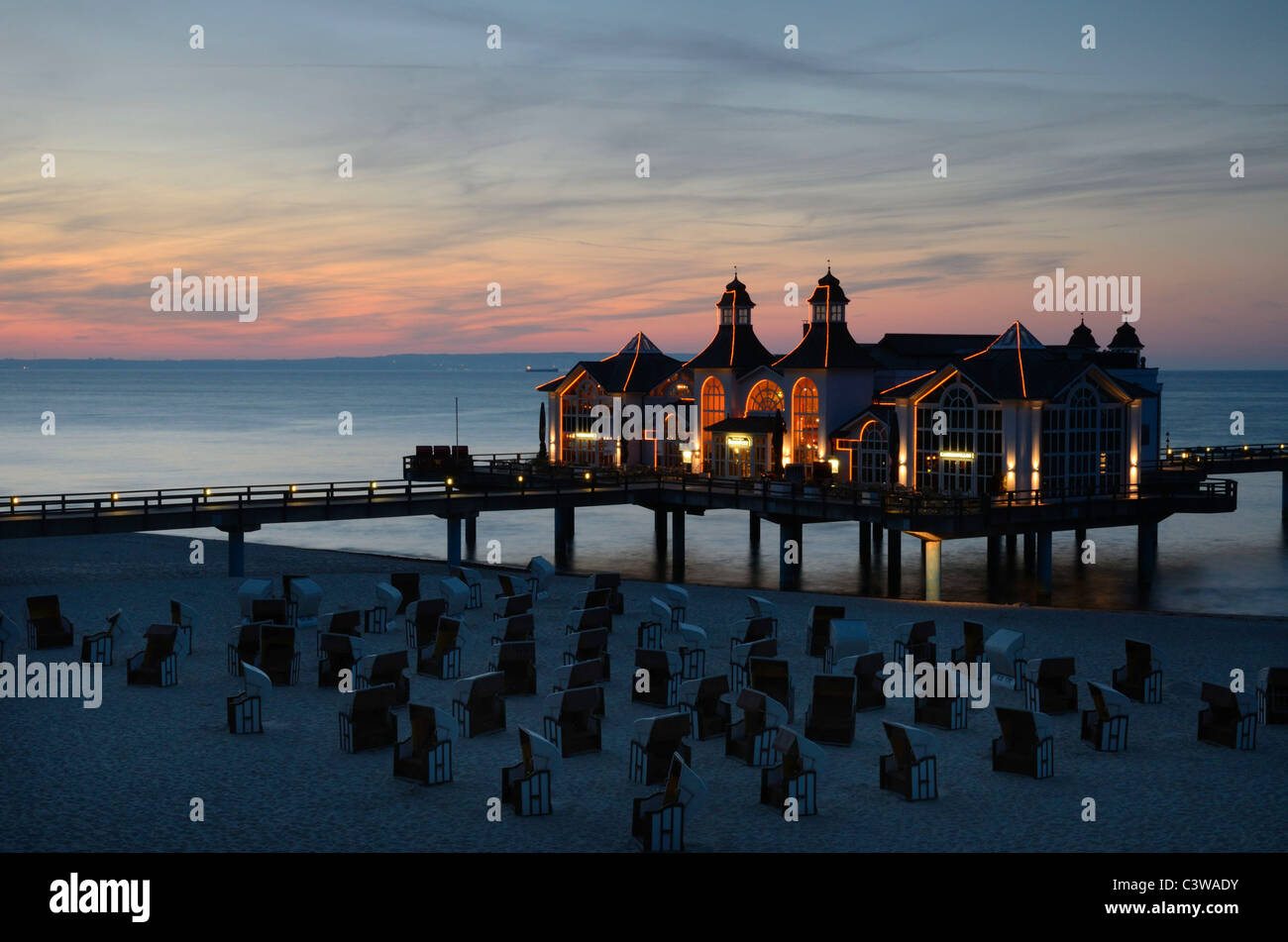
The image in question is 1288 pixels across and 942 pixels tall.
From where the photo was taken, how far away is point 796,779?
1404 cm

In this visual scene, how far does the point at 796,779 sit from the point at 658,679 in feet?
16.8

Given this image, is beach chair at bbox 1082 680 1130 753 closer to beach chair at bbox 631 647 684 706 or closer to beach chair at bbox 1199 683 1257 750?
beach chair at bbox 1199 683 1257 750

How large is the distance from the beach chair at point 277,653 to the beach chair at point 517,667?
11.3 feet

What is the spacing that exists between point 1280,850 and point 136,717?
1477cm

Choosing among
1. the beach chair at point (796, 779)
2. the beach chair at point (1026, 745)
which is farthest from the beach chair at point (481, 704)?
the beach chair at point (1026, 745)

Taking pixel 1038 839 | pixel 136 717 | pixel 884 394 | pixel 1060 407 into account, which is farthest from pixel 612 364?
pixel 1038 839

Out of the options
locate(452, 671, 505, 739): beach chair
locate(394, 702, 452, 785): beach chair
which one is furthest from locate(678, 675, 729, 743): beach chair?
locate(394, 702, 452, 785): beach chair

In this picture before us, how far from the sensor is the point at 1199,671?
21.8 metres

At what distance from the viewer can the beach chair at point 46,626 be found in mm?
22844

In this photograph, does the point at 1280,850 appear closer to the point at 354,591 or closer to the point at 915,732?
the point at 915,732

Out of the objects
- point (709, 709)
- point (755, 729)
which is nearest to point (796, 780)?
point (755, 729)

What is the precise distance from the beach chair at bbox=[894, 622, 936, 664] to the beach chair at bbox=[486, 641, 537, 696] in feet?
20.8

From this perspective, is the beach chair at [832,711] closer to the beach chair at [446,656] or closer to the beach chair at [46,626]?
the beach chair at [446,656]

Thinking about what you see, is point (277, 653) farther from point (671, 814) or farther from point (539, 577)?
point (539, 577)
